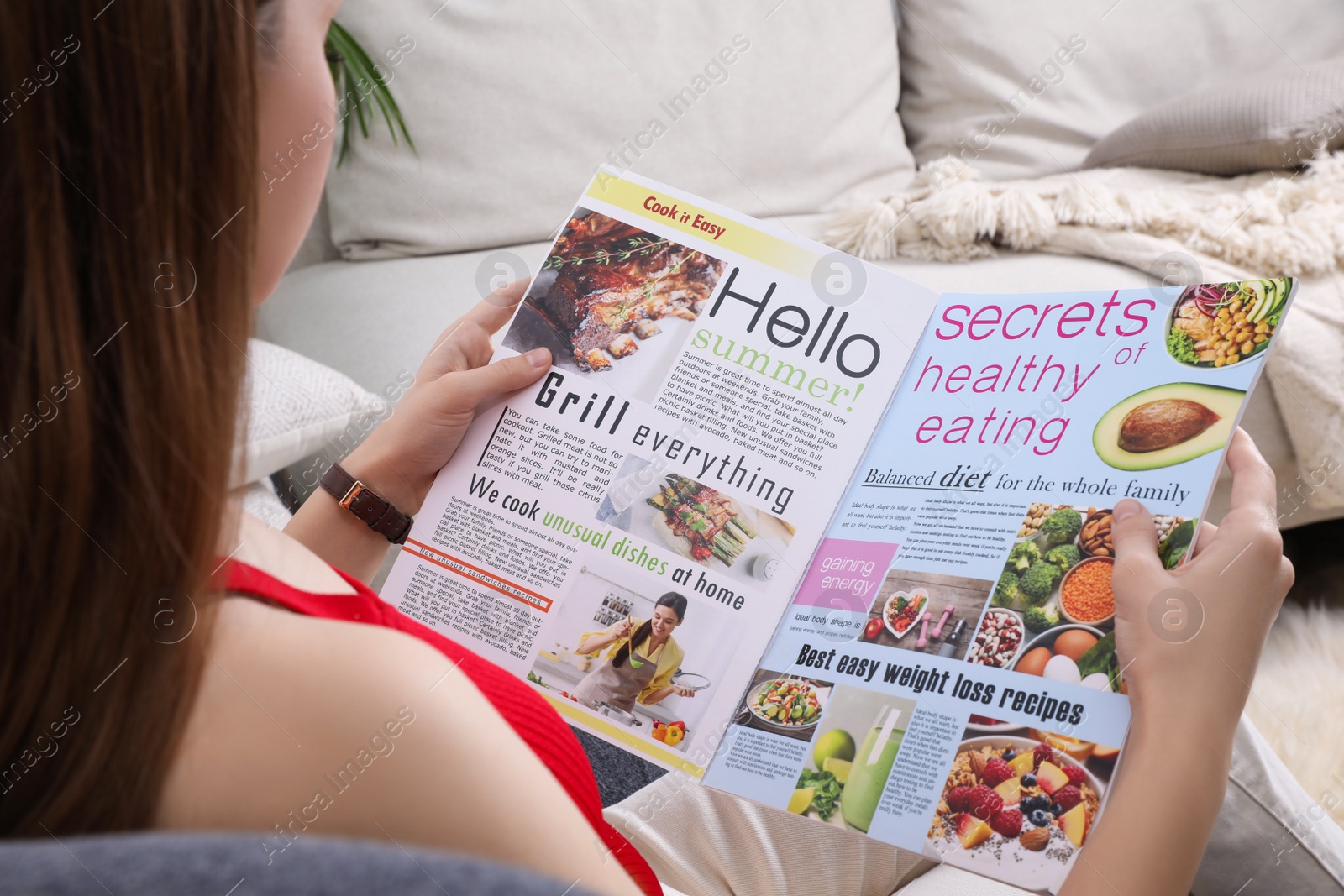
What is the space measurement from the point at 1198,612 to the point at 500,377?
1.53ft

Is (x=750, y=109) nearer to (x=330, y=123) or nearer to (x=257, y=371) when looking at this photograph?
(x=257, y=371)

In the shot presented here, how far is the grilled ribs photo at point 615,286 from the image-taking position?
0.67 meters

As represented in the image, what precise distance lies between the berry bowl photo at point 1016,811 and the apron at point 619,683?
0.20 meters

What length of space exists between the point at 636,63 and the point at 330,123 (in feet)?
3.38

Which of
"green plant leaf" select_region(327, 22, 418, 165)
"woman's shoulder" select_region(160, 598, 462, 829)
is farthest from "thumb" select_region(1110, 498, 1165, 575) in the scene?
"green plant leaf" select_region(327, 22, 418, 165)

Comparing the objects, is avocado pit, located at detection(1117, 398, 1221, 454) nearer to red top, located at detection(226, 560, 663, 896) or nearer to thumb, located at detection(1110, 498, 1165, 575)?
thumb, located at detection(1110, 498, 1165, 575)

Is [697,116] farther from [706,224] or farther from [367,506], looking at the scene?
[367,506]

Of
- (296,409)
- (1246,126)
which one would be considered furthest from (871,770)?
(1246,126)

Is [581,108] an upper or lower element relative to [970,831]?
upper

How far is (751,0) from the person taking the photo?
4.53 ft

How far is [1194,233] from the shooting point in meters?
1.12

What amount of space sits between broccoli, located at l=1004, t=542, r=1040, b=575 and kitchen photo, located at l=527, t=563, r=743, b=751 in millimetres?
172

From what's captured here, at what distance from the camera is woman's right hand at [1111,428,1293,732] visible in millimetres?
467

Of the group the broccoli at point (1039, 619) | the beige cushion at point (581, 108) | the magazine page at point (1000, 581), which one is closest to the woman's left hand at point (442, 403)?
the magazine page at point (1000, 581)
